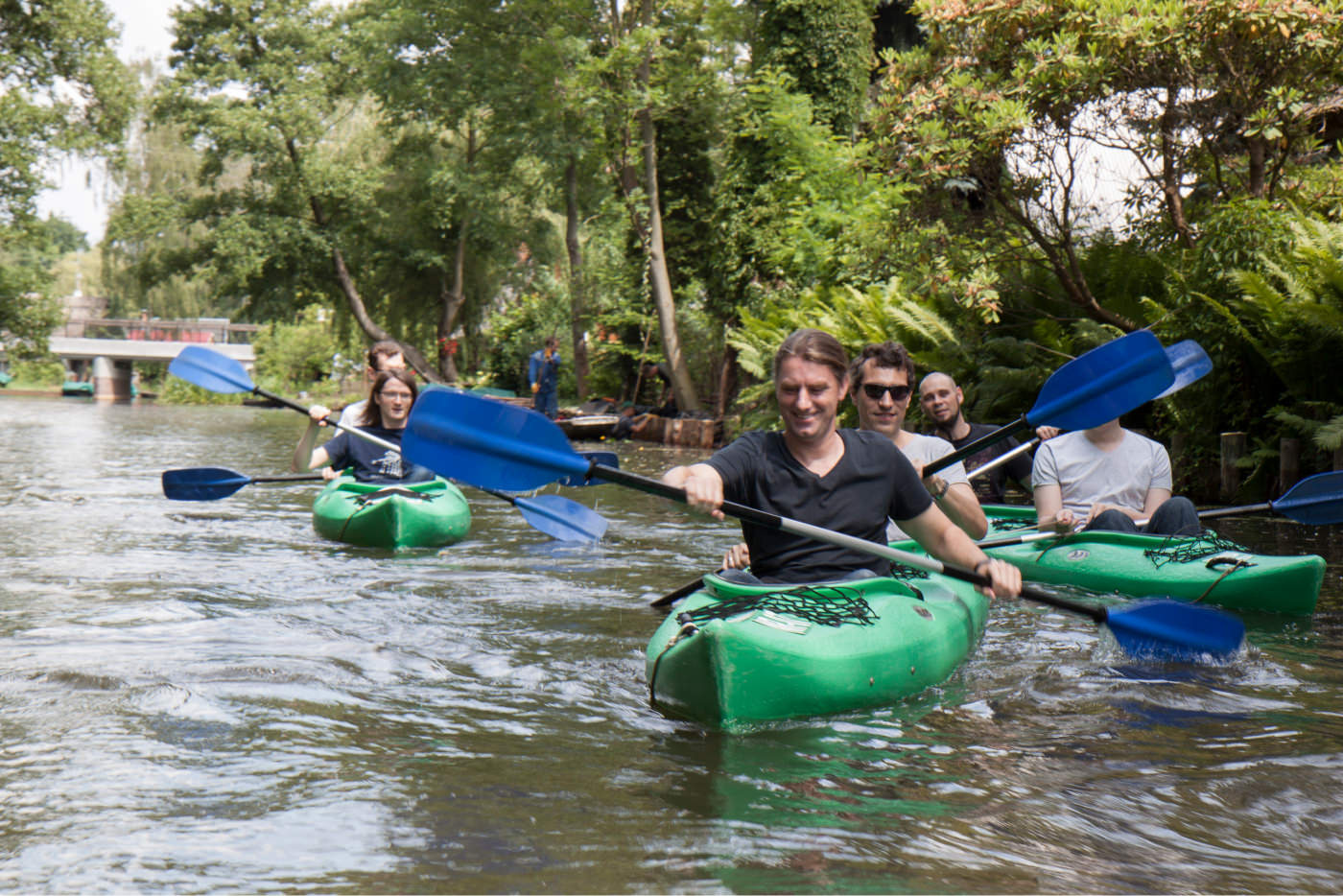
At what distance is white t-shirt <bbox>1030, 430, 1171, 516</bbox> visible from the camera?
6.12m

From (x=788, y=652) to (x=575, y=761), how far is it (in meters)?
0.67

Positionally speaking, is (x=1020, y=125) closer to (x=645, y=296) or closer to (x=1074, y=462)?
(x=1074, y=462)

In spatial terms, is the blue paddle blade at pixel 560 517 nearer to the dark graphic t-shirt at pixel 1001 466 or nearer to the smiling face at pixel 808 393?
the dark graphic t-shirt at pixel 1001 466

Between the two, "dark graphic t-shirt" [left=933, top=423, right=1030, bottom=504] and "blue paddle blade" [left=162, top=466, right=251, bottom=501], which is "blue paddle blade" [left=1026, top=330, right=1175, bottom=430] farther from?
"blue paddle blade" [left=162, top=466, right=251, bottom=501]

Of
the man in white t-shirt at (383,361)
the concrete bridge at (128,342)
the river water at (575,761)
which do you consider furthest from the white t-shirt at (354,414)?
the concrete bridge at (128,342)

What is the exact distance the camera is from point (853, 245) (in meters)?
14.0

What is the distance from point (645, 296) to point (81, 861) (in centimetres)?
1935

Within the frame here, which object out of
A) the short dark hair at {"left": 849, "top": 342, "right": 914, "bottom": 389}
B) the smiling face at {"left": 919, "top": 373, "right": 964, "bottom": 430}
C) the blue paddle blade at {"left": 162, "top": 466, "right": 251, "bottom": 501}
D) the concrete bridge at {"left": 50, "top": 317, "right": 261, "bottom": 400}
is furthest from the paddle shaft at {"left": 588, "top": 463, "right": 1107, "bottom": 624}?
the concrete bridge at {"left": 50, "top": 317, "right": 261, "bottom": 400}

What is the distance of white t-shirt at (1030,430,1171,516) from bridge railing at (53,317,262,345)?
129ft

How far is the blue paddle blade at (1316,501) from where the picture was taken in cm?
594

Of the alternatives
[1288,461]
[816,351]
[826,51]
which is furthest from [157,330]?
[816,351]

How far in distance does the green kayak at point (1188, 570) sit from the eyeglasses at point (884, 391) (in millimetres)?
1399

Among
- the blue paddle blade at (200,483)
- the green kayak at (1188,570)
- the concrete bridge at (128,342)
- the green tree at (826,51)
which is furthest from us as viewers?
the concrete bridge at (128,342)

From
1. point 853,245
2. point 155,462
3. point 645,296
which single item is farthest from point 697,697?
point 645,296
